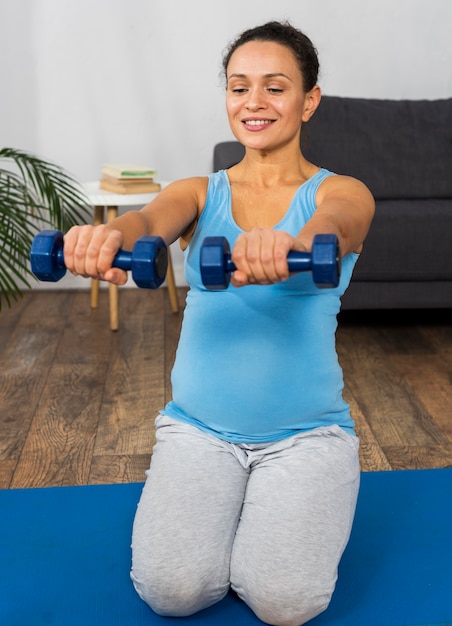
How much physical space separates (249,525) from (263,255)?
54cm

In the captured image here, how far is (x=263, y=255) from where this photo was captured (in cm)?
116

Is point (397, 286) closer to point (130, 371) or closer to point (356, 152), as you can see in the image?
point (356, 152)

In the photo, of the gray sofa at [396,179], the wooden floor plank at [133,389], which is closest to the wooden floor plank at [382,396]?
the gray sofa at [396,179]

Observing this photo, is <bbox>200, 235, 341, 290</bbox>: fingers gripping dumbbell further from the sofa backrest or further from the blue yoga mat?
the sofa backrest

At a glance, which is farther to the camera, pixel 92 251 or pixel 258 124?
pixel 258 124

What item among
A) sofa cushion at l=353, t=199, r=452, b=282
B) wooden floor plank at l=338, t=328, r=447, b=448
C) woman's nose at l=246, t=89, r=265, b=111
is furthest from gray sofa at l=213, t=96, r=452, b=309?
woman's nose at l=246, t=89, r=265, b=111

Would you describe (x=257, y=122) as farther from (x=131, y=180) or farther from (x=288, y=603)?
(x=131, y=180)

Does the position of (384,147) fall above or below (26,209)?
above

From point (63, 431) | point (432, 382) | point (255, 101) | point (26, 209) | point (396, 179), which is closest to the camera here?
point (255, 101)

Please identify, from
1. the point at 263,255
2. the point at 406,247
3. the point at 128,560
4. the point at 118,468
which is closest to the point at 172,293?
the point at 406,247

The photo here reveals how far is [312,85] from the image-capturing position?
164 centimetres

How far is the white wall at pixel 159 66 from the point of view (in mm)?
3750

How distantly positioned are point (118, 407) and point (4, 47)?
1912 millimetres

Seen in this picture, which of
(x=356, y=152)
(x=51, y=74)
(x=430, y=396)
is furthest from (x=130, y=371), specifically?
(x=51, y=74)
